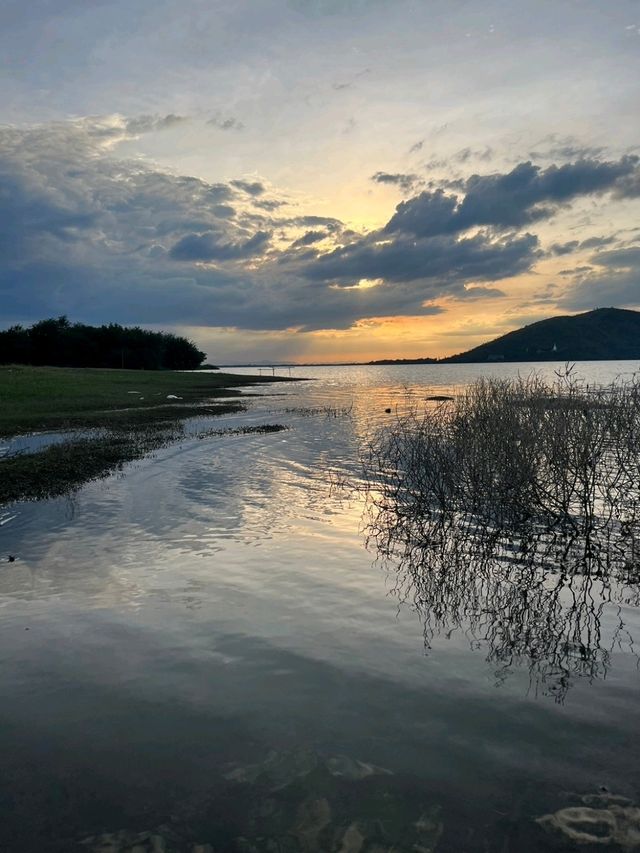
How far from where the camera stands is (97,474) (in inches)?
842

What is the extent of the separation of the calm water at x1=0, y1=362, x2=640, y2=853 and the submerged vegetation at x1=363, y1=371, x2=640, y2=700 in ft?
1.50

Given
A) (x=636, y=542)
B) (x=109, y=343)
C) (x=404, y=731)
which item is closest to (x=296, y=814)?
(x=404, y=731)

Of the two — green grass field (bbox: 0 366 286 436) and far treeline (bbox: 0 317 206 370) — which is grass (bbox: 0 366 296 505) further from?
far treeline (bbox: 0 317 206 370)

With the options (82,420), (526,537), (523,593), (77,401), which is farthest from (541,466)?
Answer: (77,401)

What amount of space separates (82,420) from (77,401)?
12292 mm

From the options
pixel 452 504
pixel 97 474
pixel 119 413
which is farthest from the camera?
pixel 119 413

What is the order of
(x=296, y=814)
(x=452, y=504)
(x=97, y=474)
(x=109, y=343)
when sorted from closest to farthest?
(x=296, y=814)
(x=452, y=504)
(x=97, y=474)
(x=109, y=343)

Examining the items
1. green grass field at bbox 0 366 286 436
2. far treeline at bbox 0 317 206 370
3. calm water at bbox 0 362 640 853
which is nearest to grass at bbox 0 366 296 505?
green grass field at bbox 0 366 286 436

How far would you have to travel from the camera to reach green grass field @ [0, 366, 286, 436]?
3631 cm

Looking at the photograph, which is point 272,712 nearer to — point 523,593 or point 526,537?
point 523,593

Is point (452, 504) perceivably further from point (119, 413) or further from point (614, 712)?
point (119, 413)

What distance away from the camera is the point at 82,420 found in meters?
37.3

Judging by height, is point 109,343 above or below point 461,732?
above

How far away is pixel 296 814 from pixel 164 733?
1957 mm
